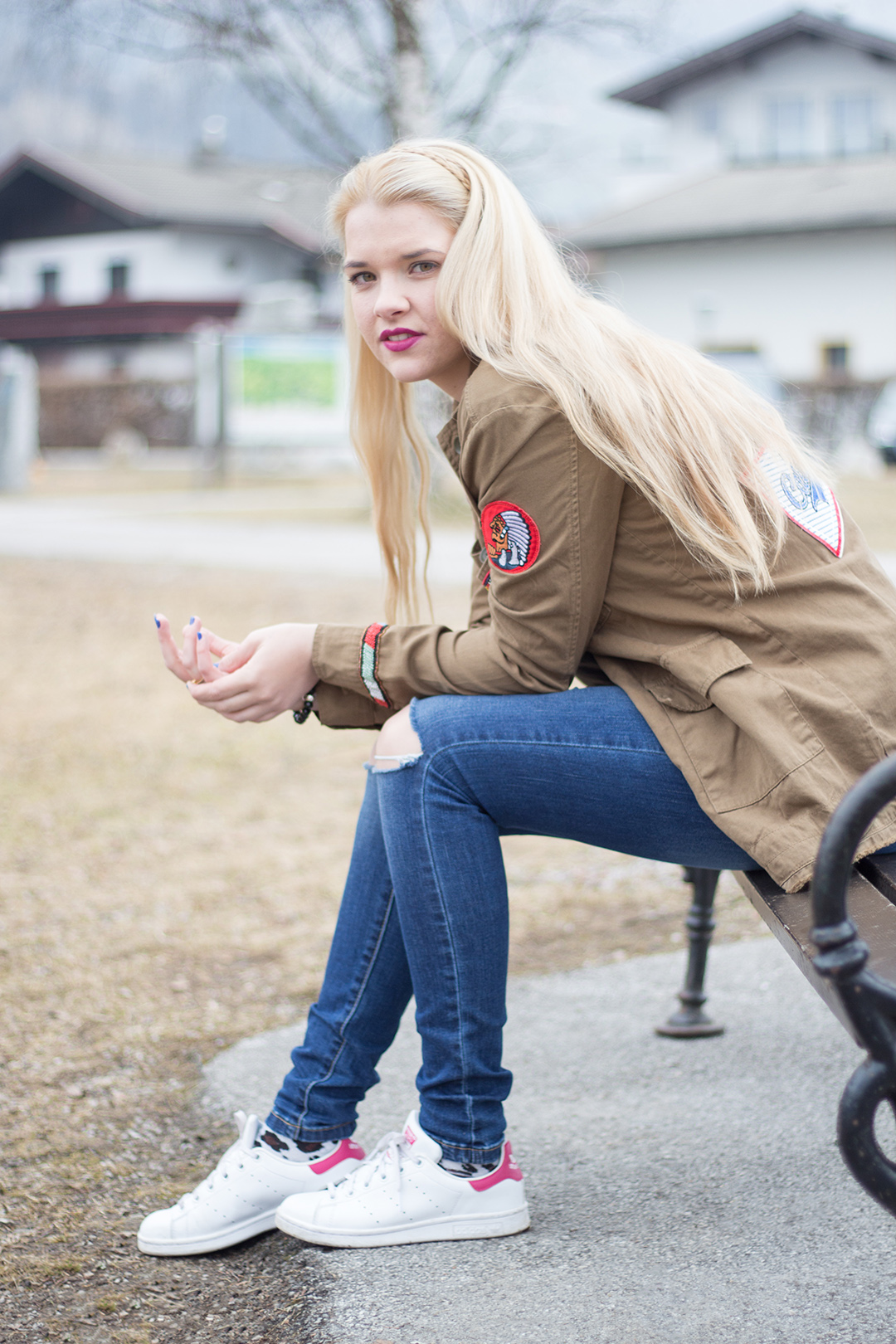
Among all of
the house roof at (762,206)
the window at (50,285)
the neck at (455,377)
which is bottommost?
the neck at (455,377)

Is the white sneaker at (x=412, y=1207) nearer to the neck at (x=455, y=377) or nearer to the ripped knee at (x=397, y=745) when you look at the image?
the ripped knee at (x=397, y=745)

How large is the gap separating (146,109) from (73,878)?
1154 cm

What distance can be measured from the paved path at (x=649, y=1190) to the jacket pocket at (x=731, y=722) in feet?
1.98

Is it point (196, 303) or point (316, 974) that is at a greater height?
point (196, 303)

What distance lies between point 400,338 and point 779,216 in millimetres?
26996

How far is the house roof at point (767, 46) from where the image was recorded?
30.5 metres

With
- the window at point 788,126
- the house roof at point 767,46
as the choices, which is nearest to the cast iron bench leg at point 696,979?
the house roof at point 767,46

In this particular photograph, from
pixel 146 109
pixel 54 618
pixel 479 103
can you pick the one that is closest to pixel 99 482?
pixel 146 109

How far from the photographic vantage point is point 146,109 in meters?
13.3

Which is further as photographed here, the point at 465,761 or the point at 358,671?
the point at 358,671

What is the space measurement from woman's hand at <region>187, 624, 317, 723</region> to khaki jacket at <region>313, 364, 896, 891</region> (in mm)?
214

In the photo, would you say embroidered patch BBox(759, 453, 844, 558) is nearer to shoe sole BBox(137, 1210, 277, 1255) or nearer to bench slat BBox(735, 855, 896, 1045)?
bench slat BBox(735, 855, 896, 1045)

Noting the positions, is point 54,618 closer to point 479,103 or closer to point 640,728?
point 640,728

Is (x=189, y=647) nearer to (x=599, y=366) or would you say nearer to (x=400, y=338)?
(x=400, y=338)
